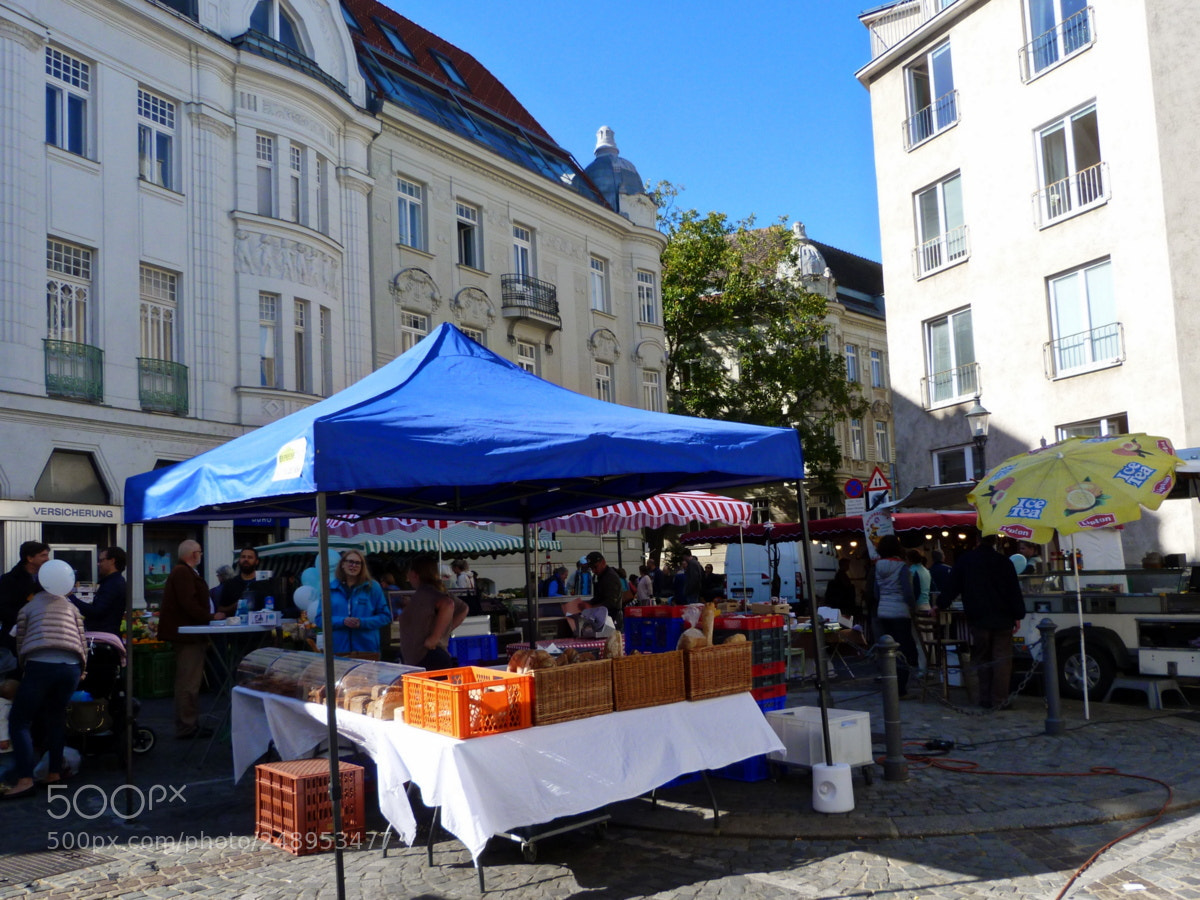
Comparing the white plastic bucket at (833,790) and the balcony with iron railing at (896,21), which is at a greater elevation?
the balcony with iron railing at (896,21)

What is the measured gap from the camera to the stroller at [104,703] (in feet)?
29.7

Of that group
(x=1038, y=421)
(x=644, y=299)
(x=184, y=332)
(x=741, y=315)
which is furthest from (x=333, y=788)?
(x=741, y=315)

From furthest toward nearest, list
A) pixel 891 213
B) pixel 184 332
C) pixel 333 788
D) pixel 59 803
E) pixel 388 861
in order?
pixel 891 213
pixel 184 332
pixel 59 803
pixel 388 861
pixel 333 788

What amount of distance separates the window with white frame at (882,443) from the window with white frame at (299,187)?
35448 mm

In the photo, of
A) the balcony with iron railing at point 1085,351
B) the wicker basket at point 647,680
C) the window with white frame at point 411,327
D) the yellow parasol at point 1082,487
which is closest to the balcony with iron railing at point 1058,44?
the balcony with iron railing at point 1085,351

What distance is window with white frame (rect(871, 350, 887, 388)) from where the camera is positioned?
5322 centimetres

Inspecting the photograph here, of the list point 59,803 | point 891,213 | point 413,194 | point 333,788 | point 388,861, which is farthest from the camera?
point 413,194

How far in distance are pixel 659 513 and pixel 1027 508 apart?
7.23 m

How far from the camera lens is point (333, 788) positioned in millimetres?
5523

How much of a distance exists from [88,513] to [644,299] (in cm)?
2188

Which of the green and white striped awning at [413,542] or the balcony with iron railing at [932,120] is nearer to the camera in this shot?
the green and white striped awning at [413,542]

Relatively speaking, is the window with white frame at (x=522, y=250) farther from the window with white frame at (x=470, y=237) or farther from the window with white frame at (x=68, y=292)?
the window with white frame at (x=68, y=292)

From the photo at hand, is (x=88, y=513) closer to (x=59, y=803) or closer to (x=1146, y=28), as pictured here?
(x=59, y=803)

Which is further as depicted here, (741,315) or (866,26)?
(741,315)
